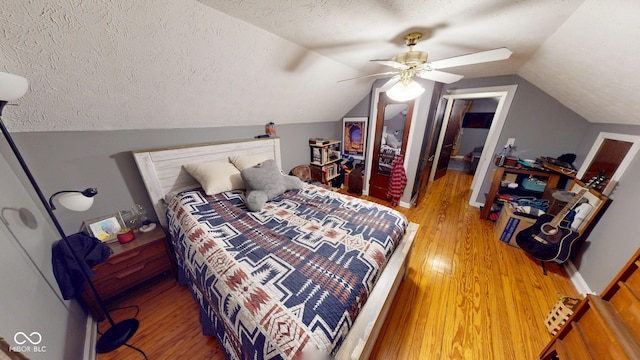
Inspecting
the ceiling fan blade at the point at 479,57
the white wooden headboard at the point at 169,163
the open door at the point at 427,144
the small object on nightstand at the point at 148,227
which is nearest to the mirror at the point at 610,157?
the open door at the point at 427,144

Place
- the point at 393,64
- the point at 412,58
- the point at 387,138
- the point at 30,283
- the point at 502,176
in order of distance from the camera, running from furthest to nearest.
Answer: the point at 387,138
the point at 502,176
the point at 393,64
the point at 412,58
the point at 30,283

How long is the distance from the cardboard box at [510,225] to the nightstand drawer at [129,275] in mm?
3738

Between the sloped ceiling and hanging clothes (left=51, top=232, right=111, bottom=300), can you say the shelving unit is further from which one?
hanging clothes (left=51, top=232, right=111, bottom=300)

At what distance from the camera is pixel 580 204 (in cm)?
185

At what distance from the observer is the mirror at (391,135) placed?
291 cm

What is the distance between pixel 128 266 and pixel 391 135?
3.58 metres

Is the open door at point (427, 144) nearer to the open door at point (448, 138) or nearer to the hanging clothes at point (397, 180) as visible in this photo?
the hanging clothes at point (397, 180)

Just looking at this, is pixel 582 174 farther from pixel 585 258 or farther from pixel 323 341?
pixel 323 341

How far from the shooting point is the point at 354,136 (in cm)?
358

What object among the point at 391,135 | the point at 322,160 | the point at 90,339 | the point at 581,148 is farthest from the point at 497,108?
the point at 90,339

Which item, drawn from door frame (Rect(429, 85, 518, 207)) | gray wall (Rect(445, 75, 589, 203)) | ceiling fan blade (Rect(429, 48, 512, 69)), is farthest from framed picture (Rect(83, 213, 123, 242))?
gray wall (Rect(445, 75, 589, 203))

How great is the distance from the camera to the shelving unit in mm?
3162

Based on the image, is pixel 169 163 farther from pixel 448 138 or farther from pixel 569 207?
pixel 448 138

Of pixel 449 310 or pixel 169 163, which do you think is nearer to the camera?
pixel 449 310
